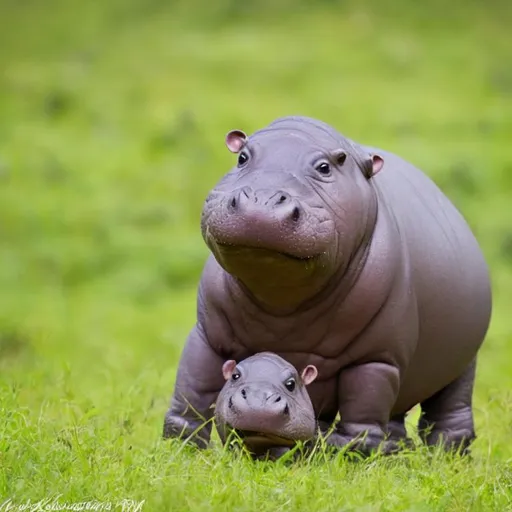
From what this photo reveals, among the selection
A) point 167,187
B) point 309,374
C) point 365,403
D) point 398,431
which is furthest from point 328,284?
point 167,187

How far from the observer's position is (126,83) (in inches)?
835

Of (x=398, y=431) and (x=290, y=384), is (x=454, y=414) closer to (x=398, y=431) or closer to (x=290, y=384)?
(x=398, y=431)

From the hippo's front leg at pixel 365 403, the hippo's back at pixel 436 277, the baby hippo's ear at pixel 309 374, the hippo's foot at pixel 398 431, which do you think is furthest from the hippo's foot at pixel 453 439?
the baby hippo's ear at pixel 309 374

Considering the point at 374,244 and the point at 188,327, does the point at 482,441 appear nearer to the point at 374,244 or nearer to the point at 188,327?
the point at 374,244

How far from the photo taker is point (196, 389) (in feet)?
17.7

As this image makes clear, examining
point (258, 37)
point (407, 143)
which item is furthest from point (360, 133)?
point (258, 37)

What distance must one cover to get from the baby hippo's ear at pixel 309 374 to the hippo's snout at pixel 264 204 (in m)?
0.71

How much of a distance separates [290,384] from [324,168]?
2.78ft

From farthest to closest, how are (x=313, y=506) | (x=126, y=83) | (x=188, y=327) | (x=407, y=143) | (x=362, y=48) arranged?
(x=362, y=48) → (x=126, y=83) → (x=407, y=143) → (x=188, y=327) → (x=313, y=506)

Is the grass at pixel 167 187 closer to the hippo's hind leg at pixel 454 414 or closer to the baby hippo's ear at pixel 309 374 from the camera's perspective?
the hippo's hind leg at pixel 454 414

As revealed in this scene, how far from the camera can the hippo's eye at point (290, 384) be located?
16.1ft

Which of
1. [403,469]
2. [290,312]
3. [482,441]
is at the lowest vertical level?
[482,441]

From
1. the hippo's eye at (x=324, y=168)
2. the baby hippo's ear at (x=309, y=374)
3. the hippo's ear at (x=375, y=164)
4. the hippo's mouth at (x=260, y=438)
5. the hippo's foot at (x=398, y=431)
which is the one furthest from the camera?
the hippo's foot at (x=398, y=431)

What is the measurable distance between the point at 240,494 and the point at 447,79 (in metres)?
18.2
